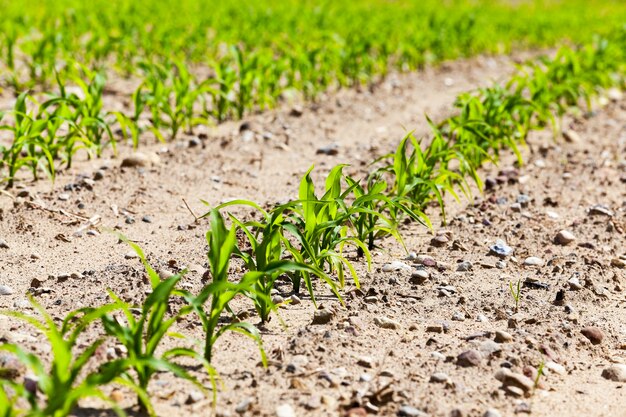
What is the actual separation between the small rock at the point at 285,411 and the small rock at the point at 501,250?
1755 millimetres

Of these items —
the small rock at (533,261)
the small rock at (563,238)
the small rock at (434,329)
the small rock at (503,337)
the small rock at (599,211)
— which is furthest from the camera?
the small rock at (599,211)

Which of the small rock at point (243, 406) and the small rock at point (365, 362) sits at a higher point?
the small rock at point (365, 362)

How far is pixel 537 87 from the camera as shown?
6289 mm

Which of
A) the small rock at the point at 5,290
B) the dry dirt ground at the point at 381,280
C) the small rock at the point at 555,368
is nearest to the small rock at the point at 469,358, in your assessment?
the dry dirt ground at the point at 381,280

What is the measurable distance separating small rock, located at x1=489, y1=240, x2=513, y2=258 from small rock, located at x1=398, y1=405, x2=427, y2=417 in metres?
1.57

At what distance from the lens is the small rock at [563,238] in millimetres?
4152

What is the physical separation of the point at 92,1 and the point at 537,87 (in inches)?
256

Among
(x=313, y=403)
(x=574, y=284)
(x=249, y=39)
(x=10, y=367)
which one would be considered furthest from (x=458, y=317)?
(x=249, y=39)

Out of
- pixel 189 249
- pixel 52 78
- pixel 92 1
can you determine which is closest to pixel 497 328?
pixel 189 249

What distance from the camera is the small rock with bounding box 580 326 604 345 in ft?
10.4

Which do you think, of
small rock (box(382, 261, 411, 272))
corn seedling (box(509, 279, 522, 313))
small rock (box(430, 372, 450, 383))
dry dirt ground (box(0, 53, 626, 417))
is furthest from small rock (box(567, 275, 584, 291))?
small rock (box(430, 372, 450, 383))

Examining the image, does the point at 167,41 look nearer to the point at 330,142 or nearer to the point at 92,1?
the point at 330,142

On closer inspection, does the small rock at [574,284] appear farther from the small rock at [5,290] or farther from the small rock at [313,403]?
the small rock at [5,290]

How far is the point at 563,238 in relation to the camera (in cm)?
415
